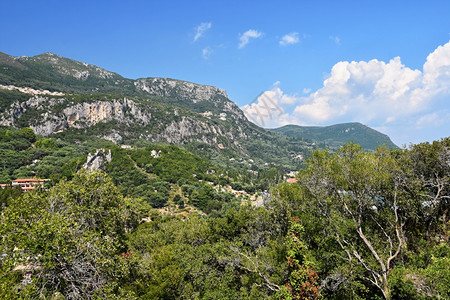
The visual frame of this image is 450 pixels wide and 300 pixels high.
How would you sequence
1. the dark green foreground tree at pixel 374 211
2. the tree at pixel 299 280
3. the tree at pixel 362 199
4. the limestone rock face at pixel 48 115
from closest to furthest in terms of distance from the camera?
the tree at pixel 299 280
the dark green foreground tree at pixel 374 211
the tree at pixel 362 199
the limestone rock face at pixel 48 115

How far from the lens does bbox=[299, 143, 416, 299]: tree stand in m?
16.1

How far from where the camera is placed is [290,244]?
12375 millimetres

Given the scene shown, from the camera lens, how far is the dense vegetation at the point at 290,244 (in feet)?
35.3

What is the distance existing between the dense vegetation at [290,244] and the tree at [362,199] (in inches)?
3.8

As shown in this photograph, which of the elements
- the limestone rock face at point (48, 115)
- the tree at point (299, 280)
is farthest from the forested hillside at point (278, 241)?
the limestone rock face at point (48, 115)

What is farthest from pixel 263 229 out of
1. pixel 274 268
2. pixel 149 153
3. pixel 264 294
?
pixel 149 153

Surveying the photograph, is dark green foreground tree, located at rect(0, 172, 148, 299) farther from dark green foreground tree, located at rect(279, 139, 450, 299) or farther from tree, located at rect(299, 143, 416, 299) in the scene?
tree, located at rect(299, 143, 416, 299)

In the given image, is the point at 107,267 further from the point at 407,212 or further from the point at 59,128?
the point at 59,128

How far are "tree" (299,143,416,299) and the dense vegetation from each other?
0.32ft

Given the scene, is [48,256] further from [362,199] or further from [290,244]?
[362,199]

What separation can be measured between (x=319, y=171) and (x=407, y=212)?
6.81m

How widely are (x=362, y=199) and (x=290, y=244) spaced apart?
8.28 m

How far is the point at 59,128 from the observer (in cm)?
18412

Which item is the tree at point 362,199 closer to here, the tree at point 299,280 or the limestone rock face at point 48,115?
the tree at point 299,280
